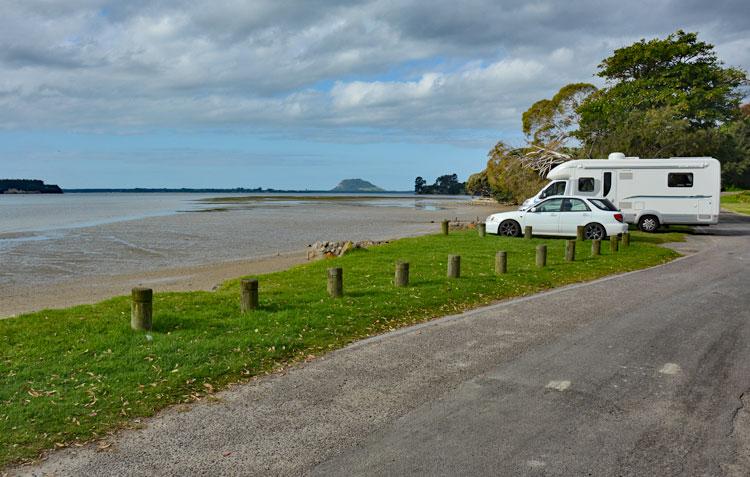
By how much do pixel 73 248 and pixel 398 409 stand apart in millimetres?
25921

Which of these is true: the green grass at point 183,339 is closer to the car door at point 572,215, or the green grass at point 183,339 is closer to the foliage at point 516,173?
the car door at point 572,215

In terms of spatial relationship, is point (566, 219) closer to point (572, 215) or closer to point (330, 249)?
point (572, 215)

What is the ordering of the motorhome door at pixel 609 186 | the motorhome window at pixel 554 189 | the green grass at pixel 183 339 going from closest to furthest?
the green grass at pixel 183 339 < the motorhome door at pixel 609 186 < the motorhome window at pixel 554 189

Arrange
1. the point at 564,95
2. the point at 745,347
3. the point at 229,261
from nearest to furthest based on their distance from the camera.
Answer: the point at 745,347
the point at 229,261
the point at 564,95

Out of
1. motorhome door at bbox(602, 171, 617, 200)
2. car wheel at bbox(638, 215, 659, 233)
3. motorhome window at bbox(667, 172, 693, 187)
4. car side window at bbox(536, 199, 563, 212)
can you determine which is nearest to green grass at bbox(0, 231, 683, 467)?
car side window at bbox(536, 199, 563, 212)

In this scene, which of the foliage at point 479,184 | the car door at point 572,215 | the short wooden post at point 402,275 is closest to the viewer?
the short wooden post at point 402,275

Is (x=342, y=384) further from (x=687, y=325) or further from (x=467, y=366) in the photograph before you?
(x=687, y=325)

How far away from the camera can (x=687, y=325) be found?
830 cm

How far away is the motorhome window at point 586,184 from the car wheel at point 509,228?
531 cm

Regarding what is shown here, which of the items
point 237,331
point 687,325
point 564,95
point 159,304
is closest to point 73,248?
point 159,304

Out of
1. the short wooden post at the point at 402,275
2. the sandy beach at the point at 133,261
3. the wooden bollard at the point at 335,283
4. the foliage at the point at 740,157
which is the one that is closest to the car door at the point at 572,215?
the sandy beach at the point at 133,261

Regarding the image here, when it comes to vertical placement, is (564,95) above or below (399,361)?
above

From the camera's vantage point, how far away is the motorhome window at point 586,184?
25.1 meters

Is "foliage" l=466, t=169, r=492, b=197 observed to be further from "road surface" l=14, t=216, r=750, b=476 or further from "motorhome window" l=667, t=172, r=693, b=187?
"road surface" l=14, t=216, r=750, b=476
